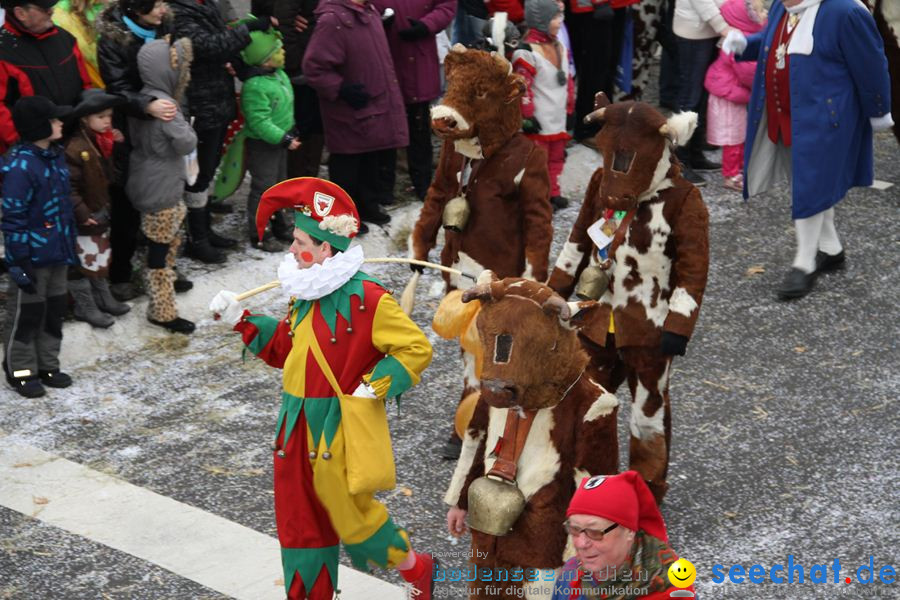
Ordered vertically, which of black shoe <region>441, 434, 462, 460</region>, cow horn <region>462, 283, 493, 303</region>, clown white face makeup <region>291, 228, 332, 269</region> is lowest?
black shoe <region>441, 434, 462, 460</region>

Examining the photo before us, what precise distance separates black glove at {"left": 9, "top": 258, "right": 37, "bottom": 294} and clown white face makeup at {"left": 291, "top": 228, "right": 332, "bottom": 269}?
8.48 ft

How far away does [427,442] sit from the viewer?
6906 millimetres

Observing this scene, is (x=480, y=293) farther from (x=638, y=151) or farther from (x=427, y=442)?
(x=427, y=442)

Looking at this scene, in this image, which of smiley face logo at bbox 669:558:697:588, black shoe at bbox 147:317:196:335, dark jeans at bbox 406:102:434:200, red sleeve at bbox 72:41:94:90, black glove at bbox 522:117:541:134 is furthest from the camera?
dark jeans at bbox 406:102:434:200

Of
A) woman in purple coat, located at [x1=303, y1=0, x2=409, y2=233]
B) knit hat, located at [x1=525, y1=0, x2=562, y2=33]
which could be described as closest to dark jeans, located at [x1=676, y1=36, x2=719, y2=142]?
knit hat, located at [x1=525, y1=0, x2=562, y2=33]

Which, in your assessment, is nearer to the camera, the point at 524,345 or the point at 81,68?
the point at 524,345

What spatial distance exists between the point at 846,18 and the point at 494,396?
467 centimetres

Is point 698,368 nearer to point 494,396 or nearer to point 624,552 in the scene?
point 494,396

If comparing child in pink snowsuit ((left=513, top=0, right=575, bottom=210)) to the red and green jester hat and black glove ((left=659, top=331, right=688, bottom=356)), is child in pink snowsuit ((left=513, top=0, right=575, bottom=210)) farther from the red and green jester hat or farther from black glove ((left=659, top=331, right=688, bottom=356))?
the red and green jester hat

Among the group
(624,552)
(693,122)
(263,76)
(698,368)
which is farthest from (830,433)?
(263,76)

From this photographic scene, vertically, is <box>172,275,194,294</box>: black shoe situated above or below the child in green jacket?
below

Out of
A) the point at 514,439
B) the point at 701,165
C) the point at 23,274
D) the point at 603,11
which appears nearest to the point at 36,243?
the point at 23,274

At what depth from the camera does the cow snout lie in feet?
14.6

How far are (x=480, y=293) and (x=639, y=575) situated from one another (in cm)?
118
